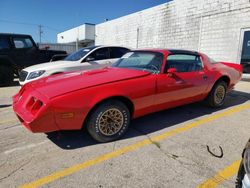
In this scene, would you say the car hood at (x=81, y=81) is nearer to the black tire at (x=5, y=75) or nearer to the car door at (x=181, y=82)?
the car door at (x=181, y=82)

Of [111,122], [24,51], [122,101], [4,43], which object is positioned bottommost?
[111,122]

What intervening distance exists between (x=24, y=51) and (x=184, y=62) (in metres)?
7.50

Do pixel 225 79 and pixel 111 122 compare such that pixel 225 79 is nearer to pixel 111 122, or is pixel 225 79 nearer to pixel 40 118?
pixel 111 122

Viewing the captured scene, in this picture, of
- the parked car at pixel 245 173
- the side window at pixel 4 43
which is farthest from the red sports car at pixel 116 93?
the side window at pixel 4 43

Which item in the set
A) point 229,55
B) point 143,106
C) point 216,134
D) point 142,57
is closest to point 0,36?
point 142,57

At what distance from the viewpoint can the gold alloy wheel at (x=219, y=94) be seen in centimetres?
527

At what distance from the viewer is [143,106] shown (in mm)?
3898

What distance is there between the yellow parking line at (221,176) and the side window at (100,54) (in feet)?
18.6

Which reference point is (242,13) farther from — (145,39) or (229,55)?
(145,39)

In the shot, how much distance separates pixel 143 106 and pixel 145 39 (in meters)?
13.8

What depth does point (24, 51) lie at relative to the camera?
9844 mm

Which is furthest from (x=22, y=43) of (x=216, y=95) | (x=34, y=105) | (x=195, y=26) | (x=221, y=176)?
(x=221, y=176)

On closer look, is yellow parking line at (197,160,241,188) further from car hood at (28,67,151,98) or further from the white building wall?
the white building wall

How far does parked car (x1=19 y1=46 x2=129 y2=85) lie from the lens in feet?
22.7
